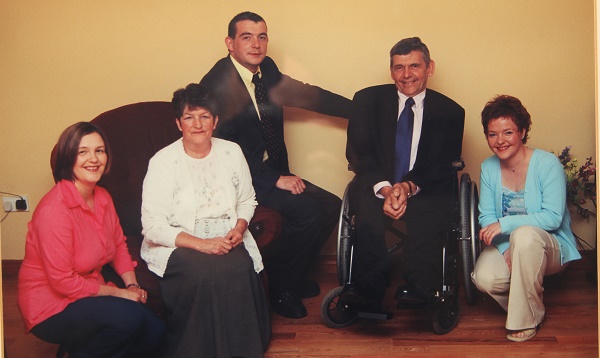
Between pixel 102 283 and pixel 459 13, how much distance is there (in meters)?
1.57

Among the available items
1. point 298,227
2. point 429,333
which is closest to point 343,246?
point 298,227

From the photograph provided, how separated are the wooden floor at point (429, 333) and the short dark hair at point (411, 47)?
34.3 inches

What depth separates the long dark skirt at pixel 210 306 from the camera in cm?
259

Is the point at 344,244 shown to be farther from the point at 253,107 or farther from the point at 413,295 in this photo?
the point at 253,107

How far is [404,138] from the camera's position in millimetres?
2910

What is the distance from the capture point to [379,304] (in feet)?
9.21

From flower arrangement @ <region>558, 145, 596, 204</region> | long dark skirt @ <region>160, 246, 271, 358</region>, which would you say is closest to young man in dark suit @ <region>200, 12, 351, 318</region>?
long dark skirt @ <region>160, 246, 271, 358</region>

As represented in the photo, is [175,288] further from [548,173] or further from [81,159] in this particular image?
[548,173]

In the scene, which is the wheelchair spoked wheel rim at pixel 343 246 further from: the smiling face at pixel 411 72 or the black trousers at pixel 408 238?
the smiling face at pixel 411 72

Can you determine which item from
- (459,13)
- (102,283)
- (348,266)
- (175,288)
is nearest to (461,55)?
(459,13)

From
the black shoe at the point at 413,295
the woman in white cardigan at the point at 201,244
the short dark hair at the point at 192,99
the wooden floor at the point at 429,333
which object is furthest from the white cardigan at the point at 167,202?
the black shoe at the point at 413,295

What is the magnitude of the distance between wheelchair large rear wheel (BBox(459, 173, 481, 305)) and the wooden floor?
210mm

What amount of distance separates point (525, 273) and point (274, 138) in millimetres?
1055

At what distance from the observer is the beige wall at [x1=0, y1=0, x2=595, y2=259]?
257 cm
